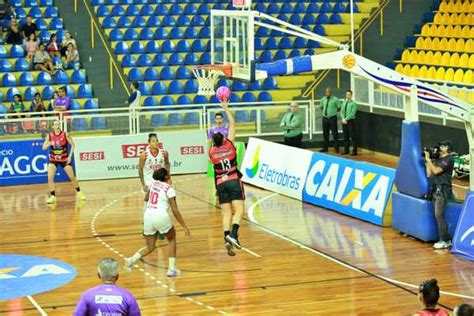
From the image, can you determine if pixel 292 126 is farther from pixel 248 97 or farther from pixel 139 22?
pixel 139 22

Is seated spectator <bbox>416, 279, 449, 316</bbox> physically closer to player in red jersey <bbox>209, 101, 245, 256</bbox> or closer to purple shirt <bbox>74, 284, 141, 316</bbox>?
purple shirt <bbox>74, 284, 141, 316</bbox>

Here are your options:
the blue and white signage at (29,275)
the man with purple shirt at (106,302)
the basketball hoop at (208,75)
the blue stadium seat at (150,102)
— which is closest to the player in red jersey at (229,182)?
the blue and white signage at (29,275)

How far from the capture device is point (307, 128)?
→ 96.9ft

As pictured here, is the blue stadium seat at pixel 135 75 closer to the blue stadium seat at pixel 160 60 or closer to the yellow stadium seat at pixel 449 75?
the blue stadium seat at pixel 160 60

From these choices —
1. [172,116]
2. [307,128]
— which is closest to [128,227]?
[172,116]

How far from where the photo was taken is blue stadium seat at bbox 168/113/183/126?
90.7ft

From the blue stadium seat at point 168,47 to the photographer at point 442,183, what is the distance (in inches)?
633

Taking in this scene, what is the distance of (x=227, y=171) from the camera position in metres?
16.9

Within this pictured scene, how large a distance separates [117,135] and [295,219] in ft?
24.5

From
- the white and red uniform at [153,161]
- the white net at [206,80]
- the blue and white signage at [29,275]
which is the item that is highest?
the white net at [206,80]

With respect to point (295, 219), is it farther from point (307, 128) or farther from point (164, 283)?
point (307, 128)

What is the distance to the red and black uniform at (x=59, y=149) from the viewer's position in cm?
2272

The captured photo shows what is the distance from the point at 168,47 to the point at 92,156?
740cm

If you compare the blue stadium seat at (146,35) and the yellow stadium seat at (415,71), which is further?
the blue stadium seat at (146,35)
